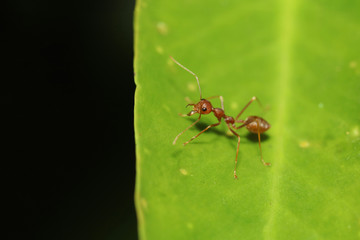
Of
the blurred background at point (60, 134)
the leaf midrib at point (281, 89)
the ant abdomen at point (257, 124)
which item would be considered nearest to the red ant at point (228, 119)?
the ant abdomen at point (257, 124)

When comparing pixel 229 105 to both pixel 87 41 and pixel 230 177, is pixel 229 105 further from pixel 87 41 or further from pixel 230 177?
pixel 87 41

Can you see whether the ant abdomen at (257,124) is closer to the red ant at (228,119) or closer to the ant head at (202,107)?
the red ant at (228,119)

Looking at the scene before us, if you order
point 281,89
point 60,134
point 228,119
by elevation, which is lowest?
point 60,134

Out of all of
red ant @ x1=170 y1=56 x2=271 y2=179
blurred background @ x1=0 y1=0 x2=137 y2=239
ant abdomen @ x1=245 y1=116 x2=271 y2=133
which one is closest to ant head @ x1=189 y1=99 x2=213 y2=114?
red ant @ x1=170 y1=56 x2=271 y2=179

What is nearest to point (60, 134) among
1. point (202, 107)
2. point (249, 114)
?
point (202, 107)

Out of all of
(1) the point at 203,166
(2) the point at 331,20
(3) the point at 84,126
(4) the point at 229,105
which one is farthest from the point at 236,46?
(3) the point at 84,126

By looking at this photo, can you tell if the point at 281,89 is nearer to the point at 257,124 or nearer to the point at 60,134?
the point at 257,124
